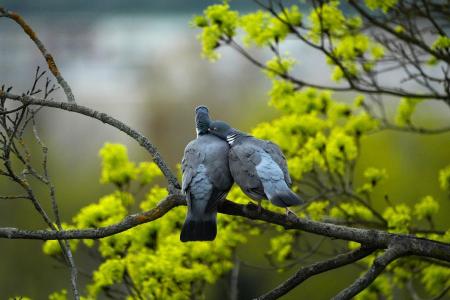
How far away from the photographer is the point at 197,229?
12.1 feet

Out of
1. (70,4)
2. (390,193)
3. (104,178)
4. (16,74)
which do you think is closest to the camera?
(104,178)

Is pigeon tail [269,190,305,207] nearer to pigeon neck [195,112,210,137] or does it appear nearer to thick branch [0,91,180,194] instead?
thick branch [0,91,180,194]

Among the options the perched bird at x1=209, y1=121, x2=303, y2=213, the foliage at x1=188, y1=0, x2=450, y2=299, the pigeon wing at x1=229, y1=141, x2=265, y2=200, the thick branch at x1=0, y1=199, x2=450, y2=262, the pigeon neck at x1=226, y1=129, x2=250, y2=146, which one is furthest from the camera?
the foliage at x1=188, y1=0, x2=450, y2=299

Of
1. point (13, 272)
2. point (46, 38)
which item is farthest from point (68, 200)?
point (46, 38)

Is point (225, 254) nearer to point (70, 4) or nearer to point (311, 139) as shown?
point (311, 139)

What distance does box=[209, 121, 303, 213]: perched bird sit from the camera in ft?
11.6

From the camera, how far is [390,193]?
11.6m

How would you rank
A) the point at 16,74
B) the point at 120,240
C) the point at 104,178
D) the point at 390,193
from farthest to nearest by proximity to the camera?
the point at 16,74
the point at 390,193
the point at 104,178
the point at 120,240

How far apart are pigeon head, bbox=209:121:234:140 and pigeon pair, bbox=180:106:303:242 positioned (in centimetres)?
7

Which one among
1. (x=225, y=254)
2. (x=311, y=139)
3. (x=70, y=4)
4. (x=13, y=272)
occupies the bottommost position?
(x=225, y=254)

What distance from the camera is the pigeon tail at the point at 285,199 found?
3449mm

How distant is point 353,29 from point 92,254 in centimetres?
216

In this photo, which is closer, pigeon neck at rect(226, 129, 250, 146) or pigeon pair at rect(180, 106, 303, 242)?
pigeon pair at rect(180, 106, 303, 242)

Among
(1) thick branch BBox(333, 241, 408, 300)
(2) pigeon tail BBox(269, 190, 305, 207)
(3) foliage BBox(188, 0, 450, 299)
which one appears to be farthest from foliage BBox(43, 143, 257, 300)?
(1) thick branch BBox(333, 241, 408, 300)
